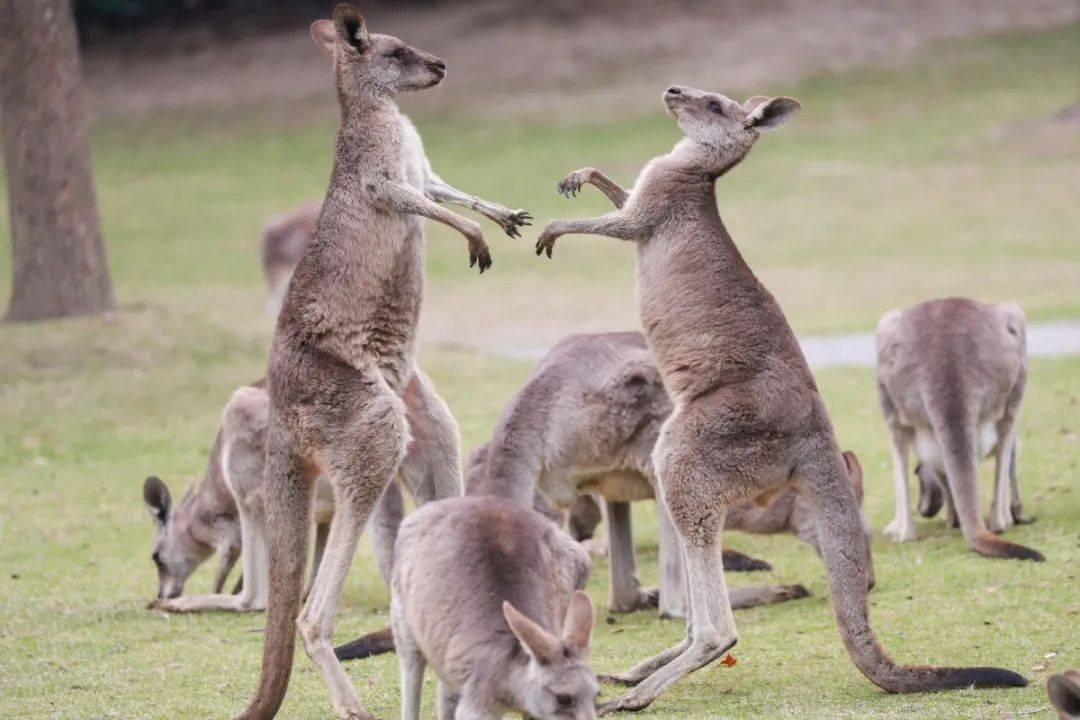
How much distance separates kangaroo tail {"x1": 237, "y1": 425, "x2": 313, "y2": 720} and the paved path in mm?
8224

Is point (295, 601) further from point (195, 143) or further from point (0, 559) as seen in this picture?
point (195, 143)

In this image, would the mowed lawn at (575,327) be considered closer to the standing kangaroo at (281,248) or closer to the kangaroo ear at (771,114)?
the standing kangaroo at (281,248)

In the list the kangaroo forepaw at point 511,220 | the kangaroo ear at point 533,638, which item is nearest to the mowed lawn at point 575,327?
the kangaroo ear at point 533,638

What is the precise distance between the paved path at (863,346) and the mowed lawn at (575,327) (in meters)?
0.51

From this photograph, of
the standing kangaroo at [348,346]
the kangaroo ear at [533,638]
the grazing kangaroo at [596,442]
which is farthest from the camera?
the grazing kangaroo at [596,442]

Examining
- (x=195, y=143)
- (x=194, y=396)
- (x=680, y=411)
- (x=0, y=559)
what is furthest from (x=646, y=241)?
(x=195, y=143)

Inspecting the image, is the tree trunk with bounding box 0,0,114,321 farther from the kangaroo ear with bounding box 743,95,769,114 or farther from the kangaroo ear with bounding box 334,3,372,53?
the kangaroo ear with bounding box 743,95,769,114

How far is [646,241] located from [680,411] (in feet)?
2.63

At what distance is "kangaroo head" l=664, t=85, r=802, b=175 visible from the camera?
6.31 m

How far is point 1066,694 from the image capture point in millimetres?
4344

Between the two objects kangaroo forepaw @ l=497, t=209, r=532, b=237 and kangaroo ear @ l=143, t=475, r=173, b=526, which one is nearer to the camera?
kangaroo forepaw @ l=497, t=209, r=532, b=237

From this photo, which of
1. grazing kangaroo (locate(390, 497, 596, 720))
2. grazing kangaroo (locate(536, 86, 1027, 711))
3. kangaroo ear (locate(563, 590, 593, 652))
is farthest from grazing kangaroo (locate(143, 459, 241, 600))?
kangaroo ear (locate(563, 590, 593, 652))

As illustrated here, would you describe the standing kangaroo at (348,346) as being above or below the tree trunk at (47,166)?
below

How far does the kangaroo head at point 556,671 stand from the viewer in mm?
4328
